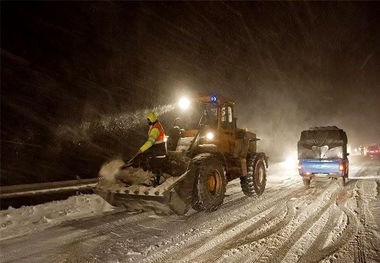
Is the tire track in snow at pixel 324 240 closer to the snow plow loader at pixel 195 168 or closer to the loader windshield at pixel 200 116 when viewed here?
the snow plow loader at pixel 195 168

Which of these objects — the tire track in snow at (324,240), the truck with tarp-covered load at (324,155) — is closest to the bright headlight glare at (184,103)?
the tire track in snow at (324,240)

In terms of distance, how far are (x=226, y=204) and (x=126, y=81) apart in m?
30.0

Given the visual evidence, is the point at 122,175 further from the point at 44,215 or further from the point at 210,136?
the point at 210,136

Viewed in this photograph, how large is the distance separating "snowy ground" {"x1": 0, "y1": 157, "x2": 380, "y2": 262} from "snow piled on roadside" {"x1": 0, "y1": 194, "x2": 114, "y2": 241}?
22 mm

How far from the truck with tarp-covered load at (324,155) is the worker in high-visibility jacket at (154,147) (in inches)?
273

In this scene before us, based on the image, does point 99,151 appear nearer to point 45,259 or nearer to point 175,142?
point 175,142

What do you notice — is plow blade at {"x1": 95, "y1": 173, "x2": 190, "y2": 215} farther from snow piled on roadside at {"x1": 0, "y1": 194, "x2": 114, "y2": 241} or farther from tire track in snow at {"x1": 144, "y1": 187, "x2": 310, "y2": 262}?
snow piled on roadside at {"x1": 0, "y1": 194, "x2": 114, "y2": 241}

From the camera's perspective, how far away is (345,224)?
20.7 ft

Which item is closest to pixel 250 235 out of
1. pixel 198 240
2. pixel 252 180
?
pixel 198 240

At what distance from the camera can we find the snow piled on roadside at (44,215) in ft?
22.1

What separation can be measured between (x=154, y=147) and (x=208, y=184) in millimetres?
1598

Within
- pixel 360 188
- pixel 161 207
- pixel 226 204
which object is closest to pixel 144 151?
pixel 161 207

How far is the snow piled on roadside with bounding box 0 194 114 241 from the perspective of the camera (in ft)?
22.1

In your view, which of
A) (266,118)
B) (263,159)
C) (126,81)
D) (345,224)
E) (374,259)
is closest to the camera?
(374,259)
